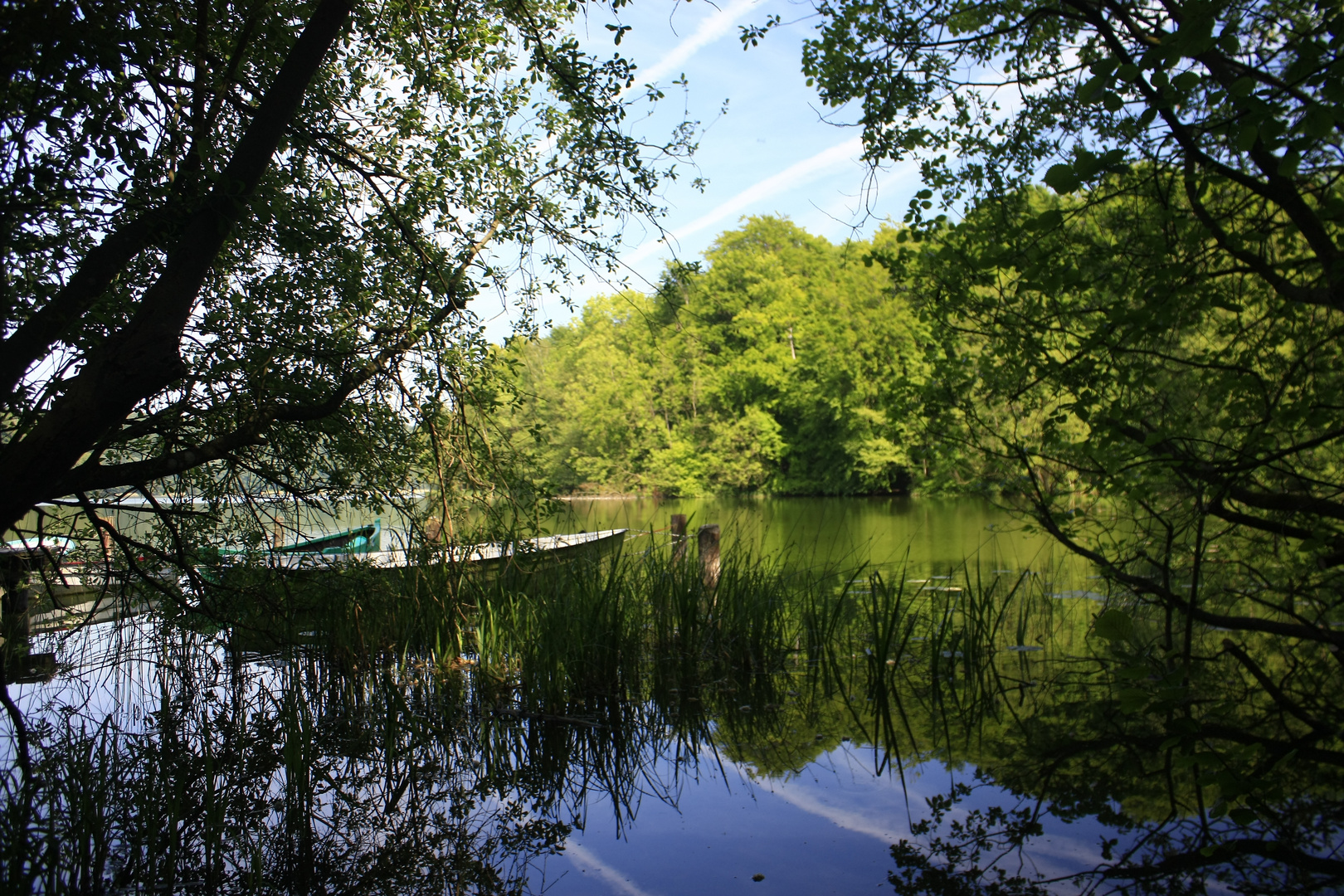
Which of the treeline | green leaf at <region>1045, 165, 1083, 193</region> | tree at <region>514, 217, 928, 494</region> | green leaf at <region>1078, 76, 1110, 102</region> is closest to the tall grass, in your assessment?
green leaf at <region>1045, 165, 1083, 193</region>

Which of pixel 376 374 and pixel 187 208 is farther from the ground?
pixel 187 208

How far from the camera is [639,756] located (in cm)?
415

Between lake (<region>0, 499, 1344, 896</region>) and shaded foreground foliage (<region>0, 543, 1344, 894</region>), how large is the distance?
18mm

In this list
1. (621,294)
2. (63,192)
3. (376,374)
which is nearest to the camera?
(63,192)

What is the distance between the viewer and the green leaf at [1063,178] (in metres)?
2.14

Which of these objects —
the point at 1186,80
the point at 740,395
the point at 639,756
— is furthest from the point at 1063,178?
the point at 740,395

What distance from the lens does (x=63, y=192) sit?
2627mm

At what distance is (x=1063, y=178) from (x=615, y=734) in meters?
3.35

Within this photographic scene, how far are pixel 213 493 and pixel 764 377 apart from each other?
28979 millimetres

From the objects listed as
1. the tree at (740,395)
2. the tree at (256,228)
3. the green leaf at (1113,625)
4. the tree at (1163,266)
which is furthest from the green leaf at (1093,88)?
the tree at (740,395)

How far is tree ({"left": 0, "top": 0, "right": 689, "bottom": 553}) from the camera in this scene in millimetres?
2633

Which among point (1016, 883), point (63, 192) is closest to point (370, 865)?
point (1016, 883)

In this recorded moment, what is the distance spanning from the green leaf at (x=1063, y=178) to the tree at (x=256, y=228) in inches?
92.1

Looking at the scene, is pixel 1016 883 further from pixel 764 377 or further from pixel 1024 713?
pixel 764 377
